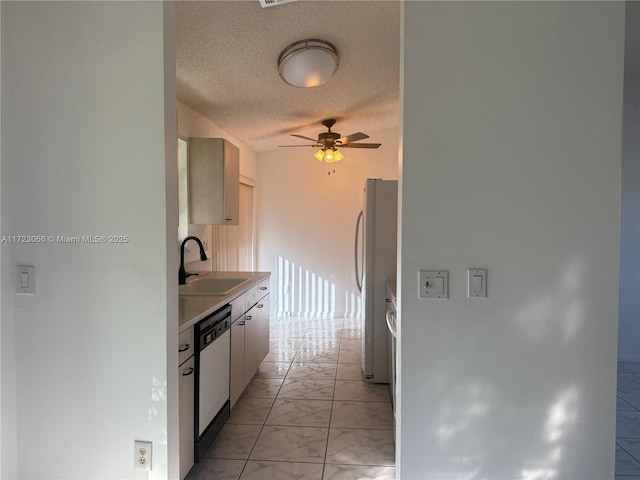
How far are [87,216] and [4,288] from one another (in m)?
0.47

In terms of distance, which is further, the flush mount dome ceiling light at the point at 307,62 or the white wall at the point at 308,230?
the white wall at the point at 308,230

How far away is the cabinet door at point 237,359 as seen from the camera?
2320 mm

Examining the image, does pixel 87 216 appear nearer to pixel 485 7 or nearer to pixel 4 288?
pixel 4 288

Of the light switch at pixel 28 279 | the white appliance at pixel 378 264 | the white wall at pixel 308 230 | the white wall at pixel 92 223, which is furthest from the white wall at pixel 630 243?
the light switch at pixel 28 279

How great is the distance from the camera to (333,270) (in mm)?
5266

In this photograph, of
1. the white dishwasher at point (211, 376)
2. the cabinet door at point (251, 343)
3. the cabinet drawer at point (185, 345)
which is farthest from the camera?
the cabinet door at point (251, 343)

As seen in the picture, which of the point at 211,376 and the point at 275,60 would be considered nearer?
the point at 211,376

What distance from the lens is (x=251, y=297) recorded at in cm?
276

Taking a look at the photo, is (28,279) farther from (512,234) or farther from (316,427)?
(512,234)

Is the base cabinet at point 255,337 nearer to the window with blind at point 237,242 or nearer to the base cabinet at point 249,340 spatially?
the base cabinet at point 249,340

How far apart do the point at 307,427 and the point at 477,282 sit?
1646 mm

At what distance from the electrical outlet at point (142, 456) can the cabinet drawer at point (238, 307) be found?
952mm

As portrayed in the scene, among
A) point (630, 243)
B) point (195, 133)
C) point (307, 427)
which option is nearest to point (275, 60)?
point (195, 133)

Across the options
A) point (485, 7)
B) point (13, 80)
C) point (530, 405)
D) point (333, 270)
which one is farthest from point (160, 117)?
point (333, 270)
